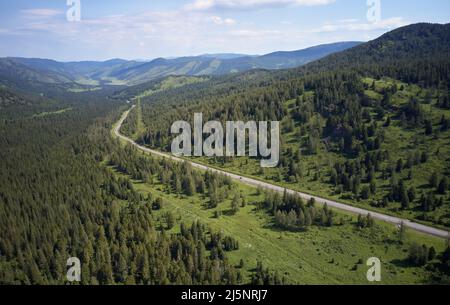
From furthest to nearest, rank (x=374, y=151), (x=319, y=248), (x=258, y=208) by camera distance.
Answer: (x=374, y=151), (x=258, y=208), (x=319, y=248)

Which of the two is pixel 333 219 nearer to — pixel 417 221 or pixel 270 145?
pixel 417 221

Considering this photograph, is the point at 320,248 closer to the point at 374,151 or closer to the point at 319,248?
the point at 319,248

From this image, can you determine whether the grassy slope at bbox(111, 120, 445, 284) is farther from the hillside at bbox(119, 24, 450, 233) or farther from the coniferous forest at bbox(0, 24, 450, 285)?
the hillside at bbox(119, 24, 450, 233)

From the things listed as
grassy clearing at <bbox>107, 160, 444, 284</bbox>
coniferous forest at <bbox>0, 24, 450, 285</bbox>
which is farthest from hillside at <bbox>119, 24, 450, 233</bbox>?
grassy clearing at <bbox>107, 160, 444, 284</bbox>

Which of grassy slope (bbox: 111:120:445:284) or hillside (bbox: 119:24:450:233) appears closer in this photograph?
grassy slope (bbox: 111:120:445:284)

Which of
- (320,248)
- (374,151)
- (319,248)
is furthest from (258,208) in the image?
(374,151)

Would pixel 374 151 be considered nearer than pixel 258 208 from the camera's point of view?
No

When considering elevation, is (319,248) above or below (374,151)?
below

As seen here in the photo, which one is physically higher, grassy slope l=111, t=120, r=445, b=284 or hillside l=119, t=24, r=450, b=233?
hillside l=119, t=24, r=450, b=233

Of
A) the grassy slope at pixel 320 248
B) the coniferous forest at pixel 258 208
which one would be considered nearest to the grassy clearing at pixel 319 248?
the grassy slope at pixel 320 248
